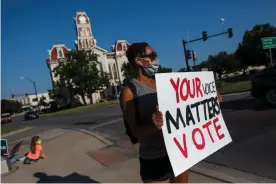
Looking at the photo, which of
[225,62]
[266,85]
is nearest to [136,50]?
[266,85]

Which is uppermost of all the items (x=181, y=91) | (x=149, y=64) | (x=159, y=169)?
(x=149, y=64)

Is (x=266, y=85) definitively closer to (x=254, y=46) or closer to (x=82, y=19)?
(x=254, y=46)

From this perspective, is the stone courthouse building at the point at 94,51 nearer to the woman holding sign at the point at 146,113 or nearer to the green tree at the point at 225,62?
the green tree at the point at 225,62

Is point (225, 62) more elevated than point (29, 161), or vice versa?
point (225, 62)

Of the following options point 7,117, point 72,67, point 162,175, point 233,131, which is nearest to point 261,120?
point 233,131

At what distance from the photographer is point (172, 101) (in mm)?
2566

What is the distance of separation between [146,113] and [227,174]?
304 cm

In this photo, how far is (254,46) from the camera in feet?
212

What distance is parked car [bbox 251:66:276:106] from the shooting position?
429 inches

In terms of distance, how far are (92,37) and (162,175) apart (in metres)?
74.3

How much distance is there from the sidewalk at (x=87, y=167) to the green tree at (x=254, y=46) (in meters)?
58.7

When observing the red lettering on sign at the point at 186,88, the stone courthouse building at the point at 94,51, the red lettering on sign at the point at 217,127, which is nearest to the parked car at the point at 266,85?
the red lettering on sign at the point at 217,127

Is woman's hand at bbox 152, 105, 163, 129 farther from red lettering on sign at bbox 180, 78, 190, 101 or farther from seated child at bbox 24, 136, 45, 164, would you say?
seated child at bbox 24, 136, 45, 164

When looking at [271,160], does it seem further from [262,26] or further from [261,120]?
[262,26]
